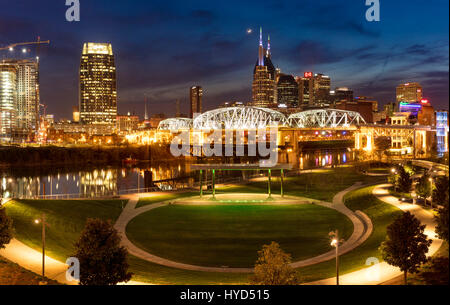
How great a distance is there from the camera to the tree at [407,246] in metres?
17.1

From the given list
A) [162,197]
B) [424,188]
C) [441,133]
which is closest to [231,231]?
[162,197]

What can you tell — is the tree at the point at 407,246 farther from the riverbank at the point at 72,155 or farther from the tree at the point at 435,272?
the riverbank at the point at 72,155

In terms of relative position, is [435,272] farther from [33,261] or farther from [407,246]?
[33,261]

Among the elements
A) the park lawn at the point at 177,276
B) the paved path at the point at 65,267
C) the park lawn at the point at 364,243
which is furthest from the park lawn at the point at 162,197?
the park lawn at the point at 177,276

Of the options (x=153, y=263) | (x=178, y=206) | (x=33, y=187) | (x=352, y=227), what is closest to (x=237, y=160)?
(x=33, y=187)

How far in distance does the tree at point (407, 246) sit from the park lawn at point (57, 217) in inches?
696

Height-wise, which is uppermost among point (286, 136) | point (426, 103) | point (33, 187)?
point (426, 103)

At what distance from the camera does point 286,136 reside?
513ft

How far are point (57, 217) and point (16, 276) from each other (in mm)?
15015

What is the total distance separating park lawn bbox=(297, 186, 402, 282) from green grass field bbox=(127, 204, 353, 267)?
2.25 m

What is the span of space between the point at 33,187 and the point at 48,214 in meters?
44.1

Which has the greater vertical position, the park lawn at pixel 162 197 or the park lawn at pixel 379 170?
the park lawn at pixel 379 170

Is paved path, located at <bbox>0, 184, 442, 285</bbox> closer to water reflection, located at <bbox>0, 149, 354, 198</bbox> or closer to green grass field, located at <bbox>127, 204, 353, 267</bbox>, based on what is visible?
green grass field, located at <bbox>127, 204, 353, 267</bbox>
